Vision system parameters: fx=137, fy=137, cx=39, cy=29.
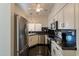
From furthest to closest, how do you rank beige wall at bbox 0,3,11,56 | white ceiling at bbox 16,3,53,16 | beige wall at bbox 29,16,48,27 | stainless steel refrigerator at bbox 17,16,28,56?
beige wall at bbox 29,16,48,27
white ceiling at bbox 16,3,53,16
stainless steel refrigerator at bbox 17,16,28,56
beige wall at bbox 0,3,11,56

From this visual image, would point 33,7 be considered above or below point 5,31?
above

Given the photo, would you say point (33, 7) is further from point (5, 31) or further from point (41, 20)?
point (5, 31)

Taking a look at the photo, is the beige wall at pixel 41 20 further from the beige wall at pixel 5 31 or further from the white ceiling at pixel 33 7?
the beige wall at pixel 5 31

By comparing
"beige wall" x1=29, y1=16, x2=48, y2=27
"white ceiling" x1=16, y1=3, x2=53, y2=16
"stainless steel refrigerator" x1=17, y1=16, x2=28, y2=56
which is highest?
"white ceiling" x1=16, y1=3, x2=53, y2=16

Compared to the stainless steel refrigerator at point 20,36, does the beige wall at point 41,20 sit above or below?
above

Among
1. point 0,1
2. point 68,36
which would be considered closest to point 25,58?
point 0,1

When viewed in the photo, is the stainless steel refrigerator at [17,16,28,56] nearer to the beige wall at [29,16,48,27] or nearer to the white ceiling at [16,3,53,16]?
the white ceiling at [16,3,53,16]

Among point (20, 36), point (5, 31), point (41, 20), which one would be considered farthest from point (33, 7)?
point (5, 31)

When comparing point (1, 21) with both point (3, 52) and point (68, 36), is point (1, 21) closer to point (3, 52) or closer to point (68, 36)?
point (3, 52)

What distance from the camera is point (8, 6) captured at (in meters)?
1.00

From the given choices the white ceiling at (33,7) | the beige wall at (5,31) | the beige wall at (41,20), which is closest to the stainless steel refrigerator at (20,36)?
the beige wall at (5,31)

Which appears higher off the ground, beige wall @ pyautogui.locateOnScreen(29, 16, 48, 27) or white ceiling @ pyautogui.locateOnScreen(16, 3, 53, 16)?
white ceiling @ pyautogui.locateOnScreen(16, 3, 53, 16)

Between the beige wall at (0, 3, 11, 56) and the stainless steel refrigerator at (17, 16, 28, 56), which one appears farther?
the stainless steel refrigerator at (17, 16, 28, 56)

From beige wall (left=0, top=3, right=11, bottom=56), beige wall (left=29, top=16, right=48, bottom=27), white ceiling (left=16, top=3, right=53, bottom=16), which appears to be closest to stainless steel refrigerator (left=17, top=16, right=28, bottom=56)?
beige wall (left=0, top=3, right=11, bottom=56)
